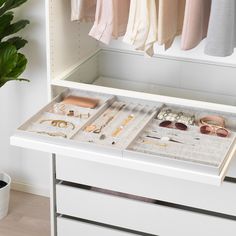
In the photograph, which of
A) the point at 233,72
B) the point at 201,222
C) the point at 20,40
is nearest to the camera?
the point at 201,222

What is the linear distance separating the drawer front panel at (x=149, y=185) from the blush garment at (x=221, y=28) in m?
0.54

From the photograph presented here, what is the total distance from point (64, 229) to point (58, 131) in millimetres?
615

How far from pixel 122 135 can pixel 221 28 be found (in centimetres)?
53

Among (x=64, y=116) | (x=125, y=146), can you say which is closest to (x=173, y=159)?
(x=125, y=146)

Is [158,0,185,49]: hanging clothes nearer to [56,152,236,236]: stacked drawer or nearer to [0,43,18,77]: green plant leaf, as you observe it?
[56,152,236,236]: stacked drawer

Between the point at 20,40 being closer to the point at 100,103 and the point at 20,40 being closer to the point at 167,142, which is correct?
the point at 100,103

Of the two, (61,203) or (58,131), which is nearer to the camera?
(58,131)

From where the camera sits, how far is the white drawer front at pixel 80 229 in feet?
8.54

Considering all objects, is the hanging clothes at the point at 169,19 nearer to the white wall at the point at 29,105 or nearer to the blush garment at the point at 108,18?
the blush garment at the point at 108,18

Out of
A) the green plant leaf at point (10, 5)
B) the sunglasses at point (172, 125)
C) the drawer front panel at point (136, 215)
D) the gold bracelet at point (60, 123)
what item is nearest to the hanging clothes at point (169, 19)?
the sunglasses at point (172, 125)

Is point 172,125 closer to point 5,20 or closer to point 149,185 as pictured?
point 149,185

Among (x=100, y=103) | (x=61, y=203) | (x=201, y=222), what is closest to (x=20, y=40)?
(x=100, y=103)

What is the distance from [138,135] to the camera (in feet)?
7.30

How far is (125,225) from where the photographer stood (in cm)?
257
